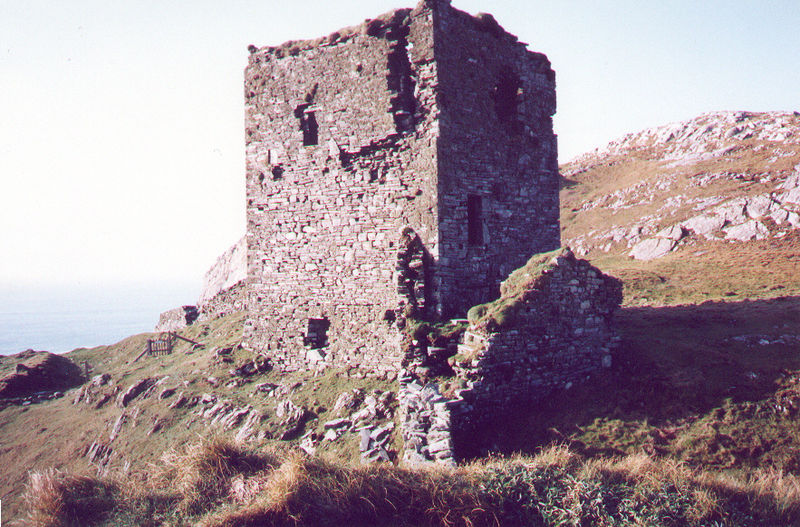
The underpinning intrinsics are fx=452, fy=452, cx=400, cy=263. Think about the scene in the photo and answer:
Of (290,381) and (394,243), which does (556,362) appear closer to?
(394,243)

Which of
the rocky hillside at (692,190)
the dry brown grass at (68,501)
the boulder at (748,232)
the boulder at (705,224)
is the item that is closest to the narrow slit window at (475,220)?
the dry brown grass at (68,501)

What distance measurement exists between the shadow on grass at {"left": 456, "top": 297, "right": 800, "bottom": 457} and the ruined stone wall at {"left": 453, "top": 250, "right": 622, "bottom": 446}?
375 millimetres

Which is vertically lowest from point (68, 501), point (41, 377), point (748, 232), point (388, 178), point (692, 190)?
point (41, 377)

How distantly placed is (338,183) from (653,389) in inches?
368

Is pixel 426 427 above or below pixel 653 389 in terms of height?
below

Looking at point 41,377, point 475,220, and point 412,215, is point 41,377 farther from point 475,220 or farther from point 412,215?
point 475,220

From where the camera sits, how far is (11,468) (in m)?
13.0

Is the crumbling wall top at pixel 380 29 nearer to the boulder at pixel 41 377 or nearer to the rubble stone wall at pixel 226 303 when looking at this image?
the rubble stone wall at pixel 226 303

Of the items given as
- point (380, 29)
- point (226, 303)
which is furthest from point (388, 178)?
point (226, 303)

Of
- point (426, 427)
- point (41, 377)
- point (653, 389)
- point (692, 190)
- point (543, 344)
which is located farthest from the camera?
point (692, 190)

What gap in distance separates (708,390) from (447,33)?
10567 mm

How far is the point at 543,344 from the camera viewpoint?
33.5 feet

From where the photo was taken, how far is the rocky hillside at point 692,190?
89.4 feet

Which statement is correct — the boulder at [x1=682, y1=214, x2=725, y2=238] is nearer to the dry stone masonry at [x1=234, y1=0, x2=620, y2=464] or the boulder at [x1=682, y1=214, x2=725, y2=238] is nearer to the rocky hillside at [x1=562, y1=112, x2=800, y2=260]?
the rocky hillside at [x1=562, y1=112, x2=800, y2=260]
